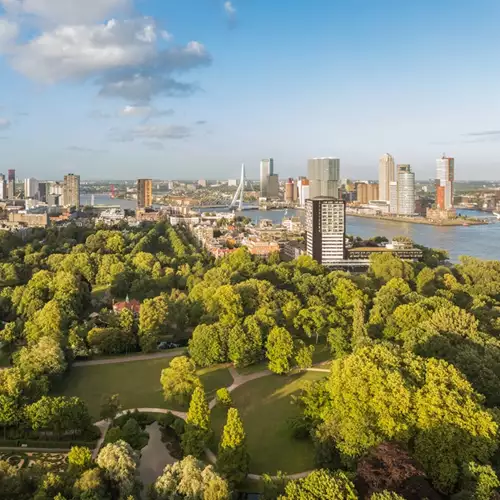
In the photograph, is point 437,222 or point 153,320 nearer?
point 153,320

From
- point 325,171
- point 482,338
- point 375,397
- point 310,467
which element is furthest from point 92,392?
point 325,171

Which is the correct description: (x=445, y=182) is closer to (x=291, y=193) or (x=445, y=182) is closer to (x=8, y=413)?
(x=291, y=193)

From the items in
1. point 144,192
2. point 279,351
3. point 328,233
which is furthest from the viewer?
point 144,192

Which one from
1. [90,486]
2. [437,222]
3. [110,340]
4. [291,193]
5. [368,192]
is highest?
[291,193]

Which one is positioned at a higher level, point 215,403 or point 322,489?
point 322,489

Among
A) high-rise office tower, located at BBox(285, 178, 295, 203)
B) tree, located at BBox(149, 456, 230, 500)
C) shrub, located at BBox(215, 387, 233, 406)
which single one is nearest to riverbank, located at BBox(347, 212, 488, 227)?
high-rise office tower, located at BBox(285, 178, 295, 203)

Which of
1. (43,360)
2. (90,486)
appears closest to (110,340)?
(43,360)

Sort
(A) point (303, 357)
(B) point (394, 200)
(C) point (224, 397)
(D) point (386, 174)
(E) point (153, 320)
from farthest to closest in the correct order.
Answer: (D) point (386, 174) < (B) point (394, 200) < (E) point (153, 320) < (A) point (303, 357) < (C) point (224, 397)

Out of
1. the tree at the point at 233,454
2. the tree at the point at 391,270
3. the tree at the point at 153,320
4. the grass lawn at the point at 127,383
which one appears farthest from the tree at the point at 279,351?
the tree at the point at 391,270
